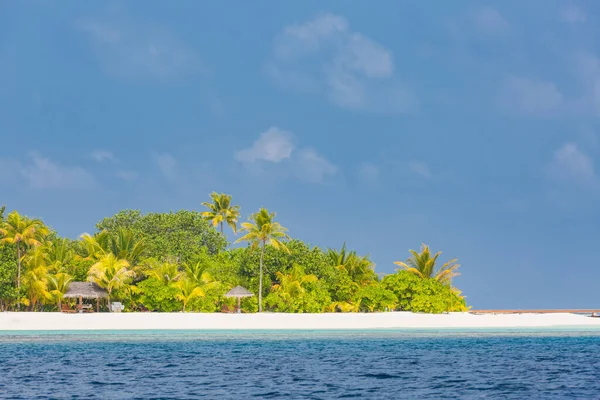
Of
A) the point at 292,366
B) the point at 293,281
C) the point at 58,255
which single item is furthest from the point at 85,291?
the point at 292,366

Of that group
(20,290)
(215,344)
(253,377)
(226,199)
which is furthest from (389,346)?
(226,199)

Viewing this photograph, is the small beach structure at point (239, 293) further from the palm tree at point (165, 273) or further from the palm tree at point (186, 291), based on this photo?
the palm tree at point (165, 273)

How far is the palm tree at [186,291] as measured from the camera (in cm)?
4812

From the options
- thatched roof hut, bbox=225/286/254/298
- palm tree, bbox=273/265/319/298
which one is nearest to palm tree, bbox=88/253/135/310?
thatched roof hut, bbox=225/286/254/298

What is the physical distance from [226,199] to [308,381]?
59.4 meters

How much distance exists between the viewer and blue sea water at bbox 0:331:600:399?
17.8 m

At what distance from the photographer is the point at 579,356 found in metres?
28.8

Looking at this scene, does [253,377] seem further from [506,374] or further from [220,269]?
[220,269]

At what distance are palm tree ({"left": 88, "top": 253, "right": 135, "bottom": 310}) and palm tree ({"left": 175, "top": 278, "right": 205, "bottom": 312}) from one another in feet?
11.4

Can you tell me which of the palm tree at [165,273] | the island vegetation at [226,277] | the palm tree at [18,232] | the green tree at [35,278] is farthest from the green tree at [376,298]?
the palm tree at [18,232]

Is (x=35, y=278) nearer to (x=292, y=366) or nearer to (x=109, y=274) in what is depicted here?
(x=109, y=274)

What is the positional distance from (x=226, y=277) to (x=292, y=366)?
30.2 meters

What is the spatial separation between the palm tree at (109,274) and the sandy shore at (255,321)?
4.39 meters

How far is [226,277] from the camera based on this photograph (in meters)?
53.5
